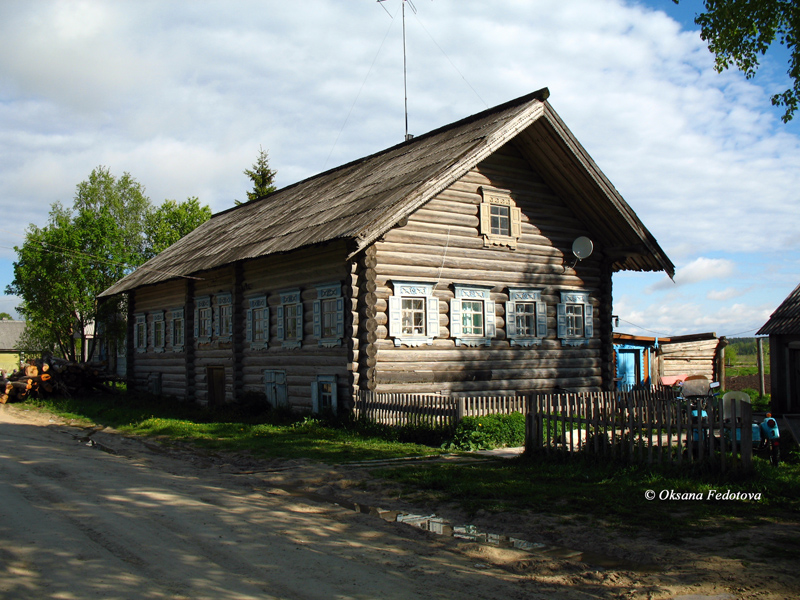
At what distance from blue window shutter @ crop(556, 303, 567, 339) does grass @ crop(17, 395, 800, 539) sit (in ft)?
24.3

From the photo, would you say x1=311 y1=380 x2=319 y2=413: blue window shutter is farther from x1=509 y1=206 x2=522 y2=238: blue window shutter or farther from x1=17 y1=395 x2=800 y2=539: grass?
x1=509 y1=206 x2=522 y2=238: blue window shutter

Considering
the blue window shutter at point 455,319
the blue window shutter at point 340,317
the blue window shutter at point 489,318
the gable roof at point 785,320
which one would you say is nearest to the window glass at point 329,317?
the blue window shutter at point 340,317

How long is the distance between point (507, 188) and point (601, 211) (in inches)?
121

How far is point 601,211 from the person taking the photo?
786 inches

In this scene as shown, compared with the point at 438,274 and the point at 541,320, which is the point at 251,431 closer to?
the point at 438,274

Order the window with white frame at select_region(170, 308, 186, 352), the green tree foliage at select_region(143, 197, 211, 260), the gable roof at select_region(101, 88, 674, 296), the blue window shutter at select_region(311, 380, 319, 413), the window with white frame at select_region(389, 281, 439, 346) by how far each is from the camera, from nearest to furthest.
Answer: the gable roof at select_region(101, 88, 674, 296) → the window with white frame at select_region(389, 281, 439, 346) → the blue window shutter at select_region(311, 380, 319, 413) → the window with white frame at select_region(170, 308, 186, 352) → the green tree foliage at select_region(143, 197, 211, 260)

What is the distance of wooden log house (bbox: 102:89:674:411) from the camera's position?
16.6 meters

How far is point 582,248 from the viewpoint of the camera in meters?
20.2

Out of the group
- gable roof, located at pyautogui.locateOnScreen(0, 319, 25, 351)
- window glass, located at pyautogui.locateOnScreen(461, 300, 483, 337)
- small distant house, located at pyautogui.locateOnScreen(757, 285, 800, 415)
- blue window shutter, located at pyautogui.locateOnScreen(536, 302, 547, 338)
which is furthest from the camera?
gable roof, located at pyautogui.locateOnScreen(0, 319, 25, 351)

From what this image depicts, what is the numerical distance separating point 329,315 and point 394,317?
1.99m

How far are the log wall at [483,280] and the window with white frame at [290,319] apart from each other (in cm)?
283

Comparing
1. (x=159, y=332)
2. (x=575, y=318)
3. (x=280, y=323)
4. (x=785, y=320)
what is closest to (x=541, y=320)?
(x=575, y=318)

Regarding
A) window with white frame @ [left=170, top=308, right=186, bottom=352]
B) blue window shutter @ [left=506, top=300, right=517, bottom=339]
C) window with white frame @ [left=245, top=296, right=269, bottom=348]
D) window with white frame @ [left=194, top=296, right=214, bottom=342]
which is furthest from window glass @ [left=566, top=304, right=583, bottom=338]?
window with white frame @ [left=170, top=308, right=186, bottom=352]

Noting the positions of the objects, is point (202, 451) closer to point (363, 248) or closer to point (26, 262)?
point (363, 248)
